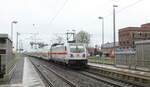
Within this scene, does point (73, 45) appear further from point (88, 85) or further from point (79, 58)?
point (88, 85)

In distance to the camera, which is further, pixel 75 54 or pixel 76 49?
pixel 76 49

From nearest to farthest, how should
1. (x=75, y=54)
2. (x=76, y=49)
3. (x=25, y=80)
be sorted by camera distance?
(x=25, y=80) → (x=75, y=54) → (x=76, y=49)

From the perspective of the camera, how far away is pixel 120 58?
26.3 metres

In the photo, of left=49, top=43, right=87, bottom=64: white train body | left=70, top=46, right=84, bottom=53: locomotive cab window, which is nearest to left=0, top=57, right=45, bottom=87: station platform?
left=49, top=43, right=87, bottom=64: white train body

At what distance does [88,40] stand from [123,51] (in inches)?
2723

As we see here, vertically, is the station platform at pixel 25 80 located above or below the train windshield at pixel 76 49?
below

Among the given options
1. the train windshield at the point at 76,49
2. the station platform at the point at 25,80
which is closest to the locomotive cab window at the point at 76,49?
the train windshield at the point at 76,49

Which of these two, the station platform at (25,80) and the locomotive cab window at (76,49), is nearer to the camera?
the station platform at (25,80)

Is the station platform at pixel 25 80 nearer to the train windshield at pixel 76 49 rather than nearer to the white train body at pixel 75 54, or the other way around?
the white train body at pixel 75 54

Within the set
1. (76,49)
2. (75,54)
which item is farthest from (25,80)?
(76,49)

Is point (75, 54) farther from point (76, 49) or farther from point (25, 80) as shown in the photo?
point (25, 80)

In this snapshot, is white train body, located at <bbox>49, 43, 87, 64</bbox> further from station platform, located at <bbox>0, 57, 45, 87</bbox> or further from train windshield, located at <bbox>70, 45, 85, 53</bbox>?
station platform, located at <bbox>0, 57, 45, 87</bbox>

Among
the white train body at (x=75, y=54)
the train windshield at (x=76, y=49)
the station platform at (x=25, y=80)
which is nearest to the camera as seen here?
the station platform at (x=25, y=80)

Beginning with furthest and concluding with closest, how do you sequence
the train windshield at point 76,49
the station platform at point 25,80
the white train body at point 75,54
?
the train windshield at point 76,49 → the white train body at point 75,54 → the station platform at point 25,80
